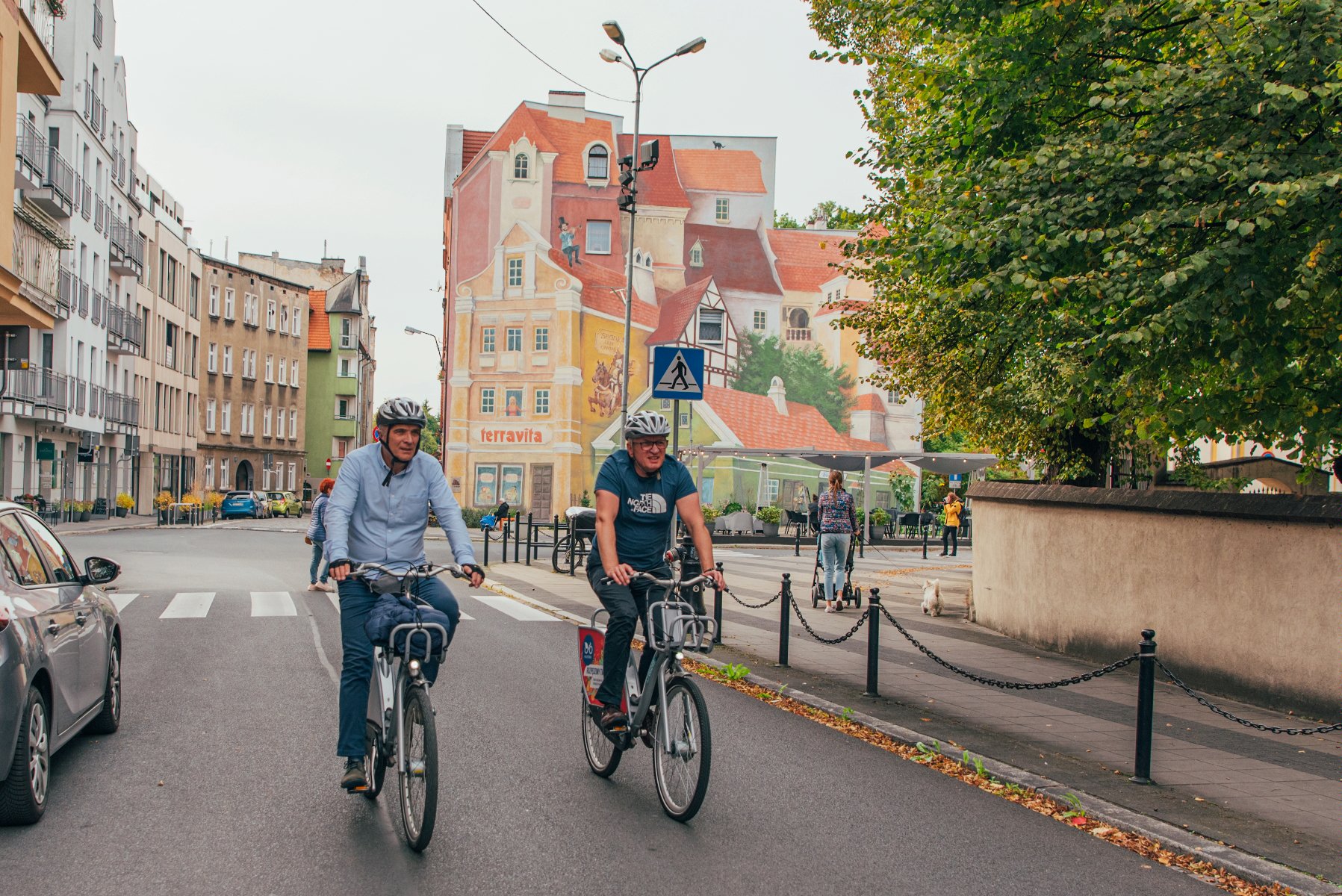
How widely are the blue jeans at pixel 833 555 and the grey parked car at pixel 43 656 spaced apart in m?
10.9

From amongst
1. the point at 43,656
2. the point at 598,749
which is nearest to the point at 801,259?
the point at 598,749

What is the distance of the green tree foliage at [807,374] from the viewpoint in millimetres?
62125

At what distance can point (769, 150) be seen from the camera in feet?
215

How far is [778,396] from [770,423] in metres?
1.72

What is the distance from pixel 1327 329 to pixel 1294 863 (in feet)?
14.3

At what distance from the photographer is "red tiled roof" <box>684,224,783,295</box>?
62.0 metres

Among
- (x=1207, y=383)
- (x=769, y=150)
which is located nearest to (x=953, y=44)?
(x=1207, y=383)

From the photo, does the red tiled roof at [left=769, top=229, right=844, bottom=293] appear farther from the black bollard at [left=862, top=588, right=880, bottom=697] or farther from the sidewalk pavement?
the black bollard at [left=862, top=588, right=880, bottom=697]

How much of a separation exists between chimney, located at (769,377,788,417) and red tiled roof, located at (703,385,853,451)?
146mm

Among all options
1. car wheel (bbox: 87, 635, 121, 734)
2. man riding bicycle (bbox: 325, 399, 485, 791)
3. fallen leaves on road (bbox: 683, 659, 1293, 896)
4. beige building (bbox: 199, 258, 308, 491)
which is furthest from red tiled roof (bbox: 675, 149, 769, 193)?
man riding bicycle (bbox: 325, 399, 485, 791)

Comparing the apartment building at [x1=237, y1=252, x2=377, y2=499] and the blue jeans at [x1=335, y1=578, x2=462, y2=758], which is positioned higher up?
the apartment building at [x1=237, y1=252, x2=377, y2=499]

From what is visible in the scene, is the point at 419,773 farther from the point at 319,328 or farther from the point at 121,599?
the point at 319,328

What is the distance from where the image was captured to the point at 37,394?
41.9m

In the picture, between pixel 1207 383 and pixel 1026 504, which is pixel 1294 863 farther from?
pixel 1026 504
